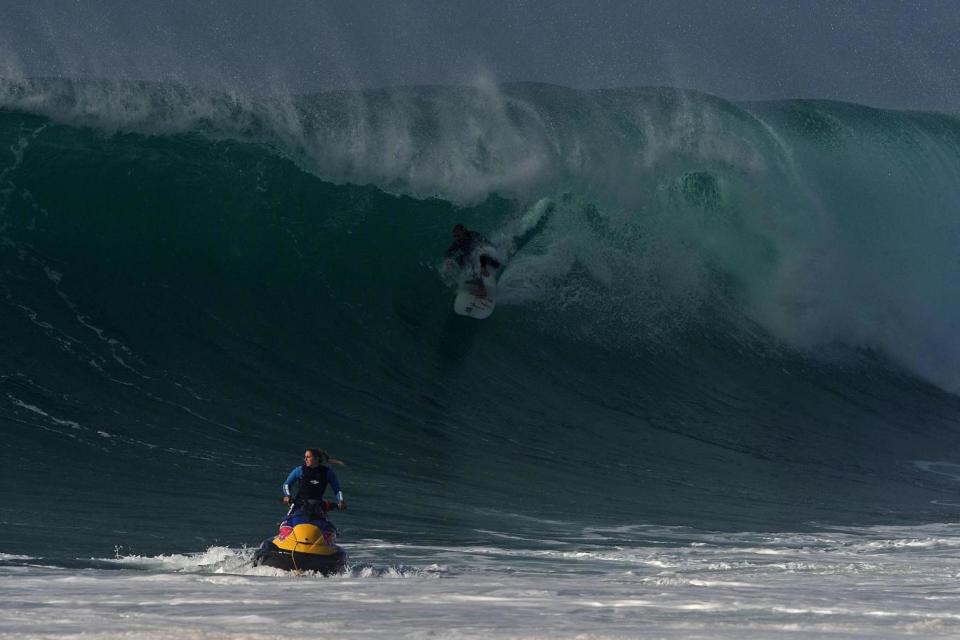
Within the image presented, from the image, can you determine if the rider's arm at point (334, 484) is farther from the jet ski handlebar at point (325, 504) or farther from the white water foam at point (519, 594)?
the white water foam at point (519, 594)

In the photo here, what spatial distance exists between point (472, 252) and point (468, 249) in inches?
3.1

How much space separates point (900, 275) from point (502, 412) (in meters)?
11.9

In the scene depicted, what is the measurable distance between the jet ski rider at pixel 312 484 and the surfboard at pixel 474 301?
27.7ft

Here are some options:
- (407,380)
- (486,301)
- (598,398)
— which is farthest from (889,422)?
(407,380)

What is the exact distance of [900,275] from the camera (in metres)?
23.5

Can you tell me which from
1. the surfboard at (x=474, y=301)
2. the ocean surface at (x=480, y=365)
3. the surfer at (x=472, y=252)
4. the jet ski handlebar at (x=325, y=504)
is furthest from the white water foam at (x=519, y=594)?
the surfer at (x=472, y=252)

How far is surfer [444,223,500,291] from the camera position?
16.8 meters

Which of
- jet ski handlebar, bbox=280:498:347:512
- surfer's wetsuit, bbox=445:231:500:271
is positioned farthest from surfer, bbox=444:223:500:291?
jet ski handlebar, bbox=280:498:347:512

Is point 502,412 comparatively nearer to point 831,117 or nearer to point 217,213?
point 217,213

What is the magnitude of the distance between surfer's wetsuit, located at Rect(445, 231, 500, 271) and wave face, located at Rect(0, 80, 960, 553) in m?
0.67

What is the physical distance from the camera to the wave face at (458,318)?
11.3 meters

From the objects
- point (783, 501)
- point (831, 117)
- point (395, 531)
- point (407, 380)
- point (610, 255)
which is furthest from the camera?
point (831, 117)

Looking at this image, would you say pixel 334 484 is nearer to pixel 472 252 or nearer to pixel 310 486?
pixel 310 486

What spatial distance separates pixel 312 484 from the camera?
8.12 meters
